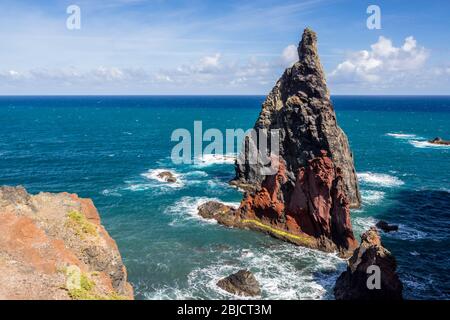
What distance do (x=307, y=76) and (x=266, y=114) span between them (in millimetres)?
18451

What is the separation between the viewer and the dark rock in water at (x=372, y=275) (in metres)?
43.1

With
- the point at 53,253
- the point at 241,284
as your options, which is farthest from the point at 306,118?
the point at 53,253

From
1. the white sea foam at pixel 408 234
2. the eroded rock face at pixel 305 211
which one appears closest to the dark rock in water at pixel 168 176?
the eroded rock face at pixel 305 211

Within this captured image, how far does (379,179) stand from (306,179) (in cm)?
4621

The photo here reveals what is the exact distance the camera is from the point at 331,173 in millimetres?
61031

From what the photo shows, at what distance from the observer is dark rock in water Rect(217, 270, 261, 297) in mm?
48688

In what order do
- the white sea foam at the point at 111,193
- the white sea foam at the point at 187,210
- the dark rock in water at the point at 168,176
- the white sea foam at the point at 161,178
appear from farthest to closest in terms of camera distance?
the dark rock in water at the point at 168,176
the white sea foam at the point at 161,178
the white sea foam at the point at 111,193
the white sea foam at the point at 187,210

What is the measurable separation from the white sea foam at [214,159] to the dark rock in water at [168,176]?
627 inches

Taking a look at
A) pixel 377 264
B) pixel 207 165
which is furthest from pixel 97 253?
pixel 207 165

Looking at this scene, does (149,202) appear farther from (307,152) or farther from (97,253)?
(97,253)

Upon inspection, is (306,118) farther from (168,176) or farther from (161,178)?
(161,178)

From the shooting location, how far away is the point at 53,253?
27.7 metres

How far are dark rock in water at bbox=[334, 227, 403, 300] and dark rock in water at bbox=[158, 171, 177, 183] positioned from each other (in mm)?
57572

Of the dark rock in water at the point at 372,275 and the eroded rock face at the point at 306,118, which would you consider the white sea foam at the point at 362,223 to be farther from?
the dark rock in water at the point at 372,275
